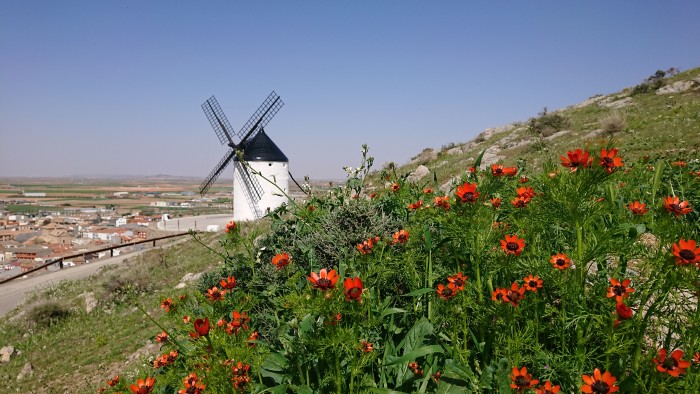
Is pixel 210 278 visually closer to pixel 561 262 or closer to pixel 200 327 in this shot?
pixel 200 327

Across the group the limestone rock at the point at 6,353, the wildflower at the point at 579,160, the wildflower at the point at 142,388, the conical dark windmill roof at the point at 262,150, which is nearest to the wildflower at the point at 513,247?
the wildflower at the point at 579,160

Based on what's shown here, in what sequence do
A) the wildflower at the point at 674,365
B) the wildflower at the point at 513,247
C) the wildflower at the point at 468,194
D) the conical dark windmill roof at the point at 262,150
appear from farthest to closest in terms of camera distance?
1. the conical dark windmill roof at the point at 262,150
2. the wildflower at the point at 468,194
3. the wildflower at the point at 513,247
4. the wildflower at the point at 674,365

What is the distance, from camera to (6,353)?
9516mm

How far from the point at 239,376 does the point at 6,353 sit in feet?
36.2

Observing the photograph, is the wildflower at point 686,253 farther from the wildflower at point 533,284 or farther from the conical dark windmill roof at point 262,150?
the conical dark windmill roof at point 262,150

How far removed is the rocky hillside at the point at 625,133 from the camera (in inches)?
454

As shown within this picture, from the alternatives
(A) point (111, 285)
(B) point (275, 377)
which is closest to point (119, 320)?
(A) point (111, 285)

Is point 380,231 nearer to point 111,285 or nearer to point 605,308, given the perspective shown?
point 605,308

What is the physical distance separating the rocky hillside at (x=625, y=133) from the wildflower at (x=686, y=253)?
123 inches

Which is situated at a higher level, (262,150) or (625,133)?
(262,150)

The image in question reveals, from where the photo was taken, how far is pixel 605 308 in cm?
192

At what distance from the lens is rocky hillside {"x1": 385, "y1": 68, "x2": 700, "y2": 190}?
11.5 meters

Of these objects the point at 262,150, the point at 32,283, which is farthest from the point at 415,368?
the point at 32,283

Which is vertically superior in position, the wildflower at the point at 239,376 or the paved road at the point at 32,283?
the wildflower at the point at 239,376
